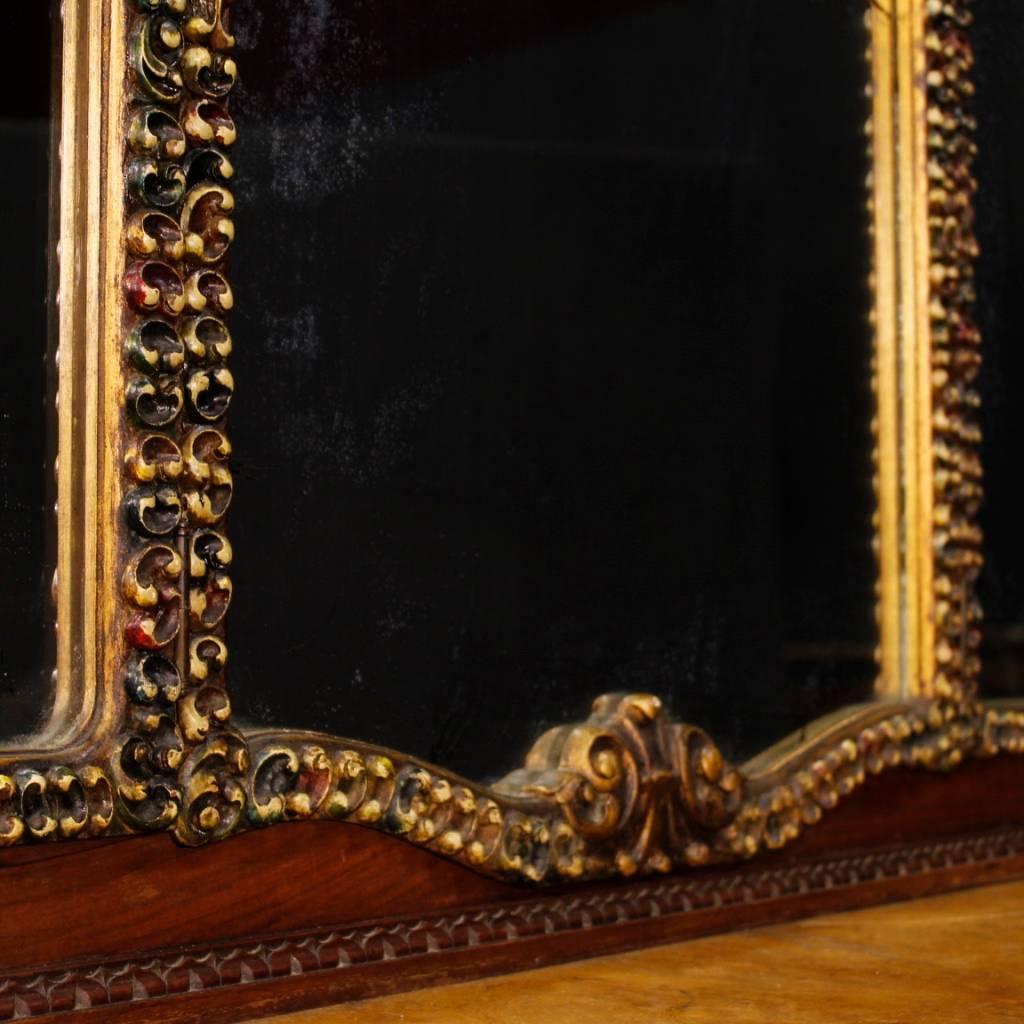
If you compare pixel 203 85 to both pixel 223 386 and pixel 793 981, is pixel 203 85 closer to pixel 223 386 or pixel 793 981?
pixel 223 386

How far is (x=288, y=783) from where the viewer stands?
37.5 inches

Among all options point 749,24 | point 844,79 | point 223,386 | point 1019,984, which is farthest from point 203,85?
A: point 1019,984

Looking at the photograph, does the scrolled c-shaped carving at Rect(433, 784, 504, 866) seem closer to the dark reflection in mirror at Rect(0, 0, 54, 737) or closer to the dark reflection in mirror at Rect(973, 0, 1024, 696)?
the dark reflection in mirror at Rect(0, 0, 54, 737)

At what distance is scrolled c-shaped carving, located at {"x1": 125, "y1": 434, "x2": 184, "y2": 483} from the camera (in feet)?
2.95

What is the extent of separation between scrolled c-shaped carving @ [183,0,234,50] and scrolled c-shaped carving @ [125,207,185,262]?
0.10 meters

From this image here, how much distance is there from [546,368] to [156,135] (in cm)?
31

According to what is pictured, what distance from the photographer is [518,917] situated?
1.07 metres

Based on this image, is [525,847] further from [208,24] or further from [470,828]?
[208,24]

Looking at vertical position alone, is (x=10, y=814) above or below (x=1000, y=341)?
below

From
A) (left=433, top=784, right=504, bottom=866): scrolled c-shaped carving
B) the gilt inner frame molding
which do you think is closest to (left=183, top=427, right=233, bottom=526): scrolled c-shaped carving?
the gilt inner frame molding

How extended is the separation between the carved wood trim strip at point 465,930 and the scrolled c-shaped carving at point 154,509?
221 mm

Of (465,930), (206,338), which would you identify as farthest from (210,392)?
(465,930)

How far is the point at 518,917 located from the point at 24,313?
1.53 ft

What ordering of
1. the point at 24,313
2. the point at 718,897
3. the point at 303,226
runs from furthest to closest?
the point at 718,897 → the point at 303,226 → the point at 24,313
